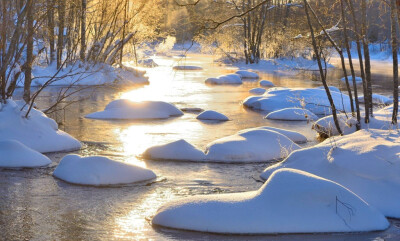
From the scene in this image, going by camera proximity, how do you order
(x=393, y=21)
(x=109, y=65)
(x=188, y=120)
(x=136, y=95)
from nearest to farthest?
1. (x=393, y=21)
2. (x=188, y=120)
3. (x=136, y=95)
4. (x=109, y=65)

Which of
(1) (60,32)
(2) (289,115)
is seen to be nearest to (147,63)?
(1) (60,32)

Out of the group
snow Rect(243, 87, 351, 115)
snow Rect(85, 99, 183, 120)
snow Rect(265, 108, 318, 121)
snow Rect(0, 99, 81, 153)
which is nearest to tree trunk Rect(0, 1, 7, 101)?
snow Rect(0, 99, 81, 153)

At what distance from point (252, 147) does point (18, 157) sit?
3.77m

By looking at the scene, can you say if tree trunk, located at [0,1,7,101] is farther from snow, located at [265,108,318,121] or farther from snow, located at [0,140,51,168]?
snow, located at [265,108,318,121]

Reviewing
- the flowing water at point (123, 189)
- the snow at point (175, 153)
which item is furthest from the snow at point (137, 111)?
the snow at point (175, 153)

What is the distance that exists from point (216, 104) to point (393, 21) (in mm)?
8507

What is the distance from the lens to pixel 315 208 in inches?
259

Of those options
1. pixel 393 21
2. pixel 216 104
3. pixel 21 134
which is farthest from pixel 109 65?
Answer: pixel 393 21

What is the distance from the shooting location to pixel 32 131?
10984 mm

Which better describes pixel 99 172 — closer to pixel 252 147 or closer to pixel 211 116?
pixel 252 147

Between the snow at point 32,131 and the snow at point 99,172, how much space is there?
2.02 metres

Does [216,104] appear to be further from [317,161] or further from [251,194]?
[251,194]

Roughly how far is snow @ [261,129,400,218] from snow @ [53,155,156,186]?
5.92 feet

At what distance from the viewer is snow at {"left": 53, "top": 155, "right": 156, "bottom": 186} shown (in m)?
8.33
